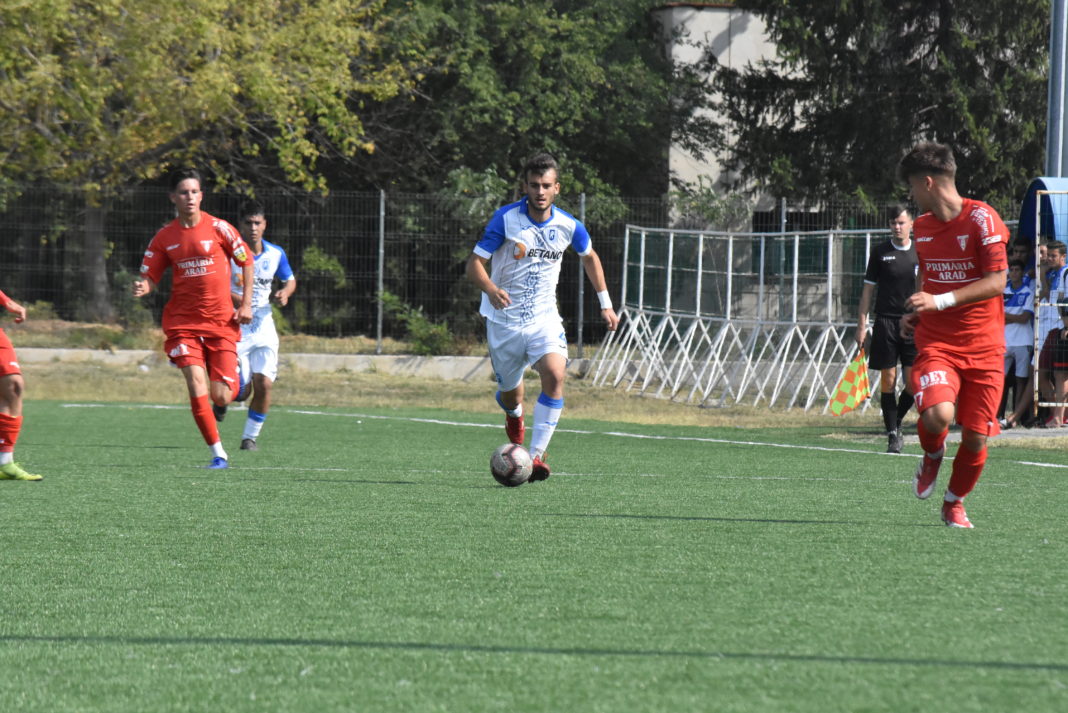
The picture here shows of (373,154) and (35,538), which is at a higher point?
(373,154)

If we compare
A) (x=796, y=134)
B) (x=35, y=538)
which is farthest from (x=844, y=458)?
(x=796, y=134)

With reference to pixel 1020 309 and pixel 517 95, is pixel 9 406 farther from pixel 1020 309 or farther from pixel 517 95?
pixel 517 95

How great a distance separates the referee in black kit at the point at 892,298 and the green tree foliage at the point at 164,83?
14196 millimetres

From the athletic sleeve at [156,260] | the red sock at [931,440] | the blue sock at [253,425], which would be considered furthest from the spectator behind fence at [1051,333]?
the athletic sleeve at [156,260]

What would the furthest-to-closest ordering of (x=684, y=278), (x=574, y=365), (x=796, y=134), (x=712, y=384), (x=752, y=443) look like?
(x=796, y=134)
(x=574, y=365)
(x=684, y=278)
(x=712, y=384)
(x=752, y=443)

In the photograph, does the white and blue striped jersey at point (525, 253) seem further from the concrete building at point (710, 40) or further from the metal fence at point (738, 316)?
the concrete building at point (710, 40)

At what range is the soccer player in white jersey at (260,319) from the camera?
13227 millimetres

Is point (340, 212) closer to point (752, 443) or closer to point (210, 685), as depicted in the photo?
point (752, 443)

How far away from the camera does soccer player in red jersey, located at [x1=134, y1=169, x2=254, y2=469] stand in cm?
1100

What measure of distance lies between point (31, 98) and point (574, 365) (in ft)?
31.5

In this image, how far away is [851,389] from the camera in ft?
52.6

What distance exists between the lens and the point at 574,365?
24.2 m

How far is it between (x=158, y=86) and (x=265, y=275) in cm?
1217

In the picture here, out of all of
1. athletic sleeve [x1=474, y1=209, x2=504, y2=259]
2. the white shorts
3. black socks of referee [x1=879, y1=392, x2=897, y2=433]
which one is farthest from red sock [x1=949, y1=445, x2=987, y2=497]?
the white shorts
